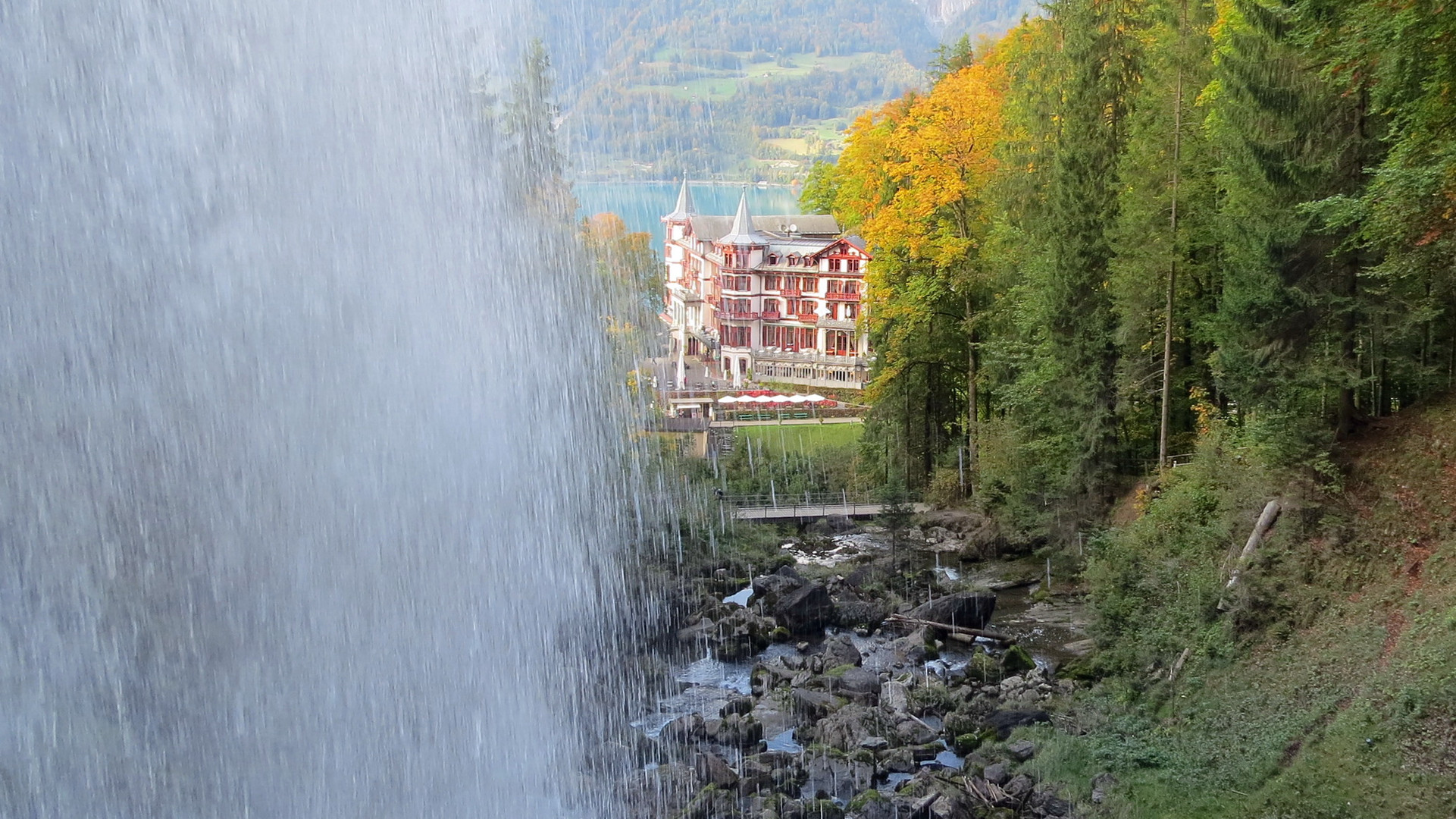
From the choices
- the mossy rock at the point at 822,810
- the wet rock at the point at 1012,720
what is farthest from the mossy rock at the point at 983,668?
the mossy rock at the point at 822,810

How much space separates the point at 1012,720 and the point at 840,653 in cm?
435

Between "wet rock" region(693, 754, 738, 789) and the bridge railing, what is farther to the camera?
the bridge railing

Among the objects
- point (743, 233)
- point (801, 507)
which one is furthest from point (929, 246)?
point (743, 233)

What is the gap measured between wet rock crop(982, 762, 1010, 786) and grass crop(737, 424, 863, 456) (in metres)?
22.0

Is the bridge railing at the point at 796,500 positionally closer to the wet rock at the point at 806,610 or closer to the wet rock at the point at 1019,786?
the wet rock at the point at 806,610

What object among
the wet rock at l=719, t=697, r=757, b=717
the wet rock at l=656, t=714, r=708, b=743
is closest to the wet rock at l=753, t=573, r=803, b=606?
the wet rock at l=719, t=697, r=757, b=717

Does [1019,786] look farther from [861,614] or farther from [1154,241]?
[1154,241]

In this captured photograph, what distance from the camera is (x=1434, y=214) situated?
14.2 meters

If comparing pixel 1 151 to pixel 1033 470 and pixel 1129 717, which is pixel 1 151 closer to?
pixel 1129 717

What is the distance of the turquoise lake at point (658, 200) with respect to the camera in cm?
3738

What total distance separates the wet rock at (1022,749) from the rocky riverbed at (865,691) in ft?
0.07

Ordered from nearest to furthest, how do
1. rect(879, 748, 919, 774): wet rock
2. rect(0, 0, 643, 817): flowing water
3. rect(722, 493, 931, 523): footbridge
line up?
rect(0, 0, 643, 817): flowing water → rect(879, 748, 919, 774): wet rock → rect(722, 493, 931, 523): footbridge

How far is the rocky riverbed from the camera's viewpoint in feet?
50.1

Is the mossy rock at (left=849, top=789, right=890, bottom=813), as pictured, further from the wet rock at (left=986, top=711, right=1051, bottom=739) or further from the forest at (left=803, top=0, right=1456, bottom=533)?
the forest at (left=803, top=0, right=1456, bottom=533)
